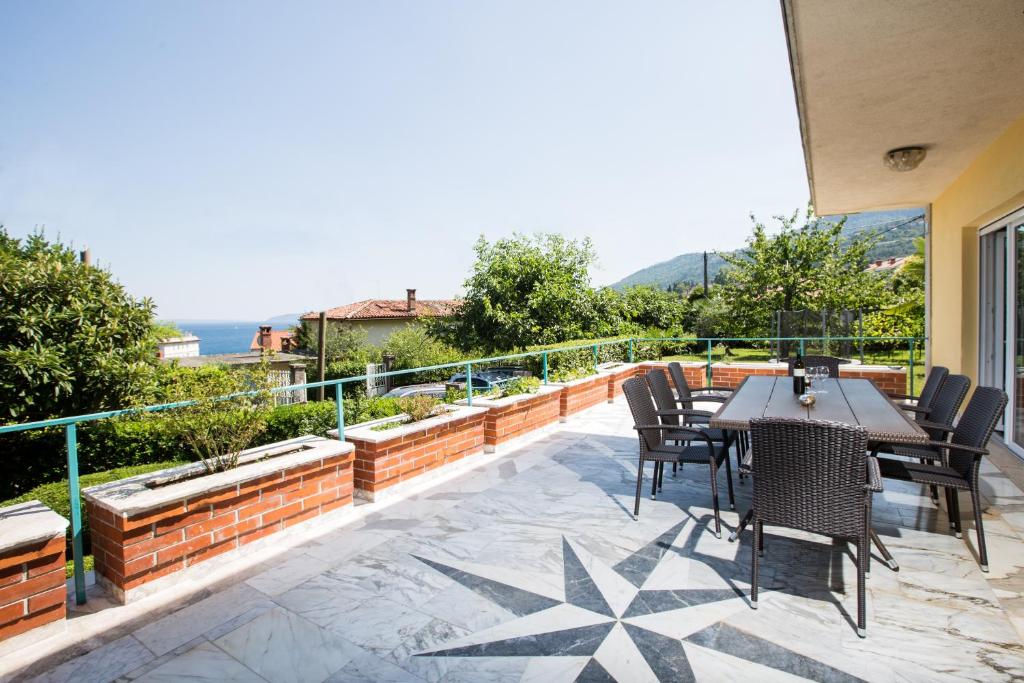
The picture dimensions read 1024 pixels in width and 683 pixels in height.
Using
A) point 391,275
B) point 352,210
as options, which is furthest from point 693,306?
point 391,275

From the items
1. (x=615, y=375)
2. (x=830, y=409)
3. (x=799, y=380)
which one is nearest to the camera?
(x=830, y=409)

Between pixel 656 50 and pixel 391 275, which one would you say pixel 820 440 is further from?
pixel 391 275

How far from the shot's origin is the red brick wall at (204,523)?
2.33 metres

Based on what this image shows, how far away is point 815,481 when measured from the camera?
7.14 ft

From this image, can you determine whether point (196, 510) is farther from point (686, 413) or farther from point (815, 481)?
point (686, 413)

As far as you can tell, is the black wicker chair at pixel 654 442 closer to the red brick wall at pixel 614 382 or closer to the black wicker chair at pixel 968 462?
the black wicker chair at pixel 968 462

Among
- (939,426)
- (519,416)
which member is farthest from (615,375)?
(939,426)

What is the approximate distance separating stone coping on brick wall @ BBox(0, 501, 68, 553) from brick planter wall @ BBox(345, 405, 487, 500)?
163 centimetres

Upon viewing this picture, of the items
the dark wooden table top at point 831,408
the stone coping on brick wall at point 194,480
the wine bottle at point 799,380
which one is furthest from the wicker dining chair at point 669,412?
the stone coping on brick wall at point 194,480

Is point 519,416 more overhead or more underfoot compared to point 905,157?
more underfoot

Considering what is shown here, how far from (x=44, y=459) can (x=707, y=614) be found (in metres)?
7.21

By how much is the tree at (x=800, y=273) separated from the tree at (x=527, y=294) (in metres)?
5.23

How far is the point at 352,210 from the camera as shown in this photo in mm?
36250

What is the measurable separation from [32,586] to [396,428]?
2.19m
